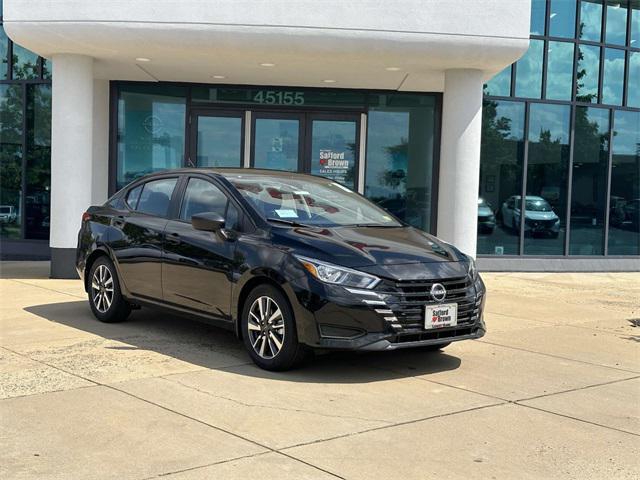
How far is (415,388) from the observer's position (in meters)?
5.89

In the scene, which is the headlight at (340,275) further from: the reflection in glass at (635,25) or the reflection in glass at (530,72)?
the reflection in glass at (635,25)

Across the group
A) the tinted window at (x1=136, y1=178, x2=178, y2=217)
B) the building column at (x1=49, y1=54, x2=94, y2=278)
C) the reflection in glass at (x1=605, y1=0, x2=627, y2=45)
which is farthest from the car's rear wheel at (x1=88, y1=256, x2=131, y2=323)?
the reflection in glass at (x1=605, y1=0, x2=627, y2=45)

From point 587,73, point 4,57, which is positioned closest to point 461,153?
point 587,73

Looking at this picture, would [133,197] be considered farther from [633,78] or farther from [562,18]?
[633,78]

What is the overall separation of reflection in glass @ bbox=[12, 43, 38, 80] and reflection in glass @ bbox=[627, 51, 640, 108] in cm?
1191

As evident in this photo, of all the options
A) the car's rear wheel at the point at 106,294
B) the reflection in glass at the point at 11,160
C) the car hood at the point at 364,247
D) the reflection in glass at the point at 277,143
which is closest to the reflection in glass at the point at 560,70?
the reflection in glass at the point at 277,143

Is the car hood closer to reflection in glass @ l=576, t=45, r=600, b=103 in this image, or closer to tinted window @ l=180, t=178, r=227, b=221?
tinted window @ l=180, t=178, r=227, b=221

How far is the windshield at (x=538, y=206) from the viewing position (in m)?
15.3

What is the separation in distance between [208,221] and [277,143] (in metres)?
8.09

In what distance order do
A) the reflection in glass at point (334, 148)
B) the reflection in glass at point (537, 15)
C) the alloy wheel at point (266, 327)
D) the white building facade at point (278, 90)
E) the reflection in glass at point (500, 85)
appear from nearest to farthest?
1. the alloy wheel at point (266, 327)
2. the white building facade at point (278, 90)
3. the reflection in glass at point (334, 148)
4. the reflection in glass at point (500, 85)
5. the reflection in glass at point (537, 15)

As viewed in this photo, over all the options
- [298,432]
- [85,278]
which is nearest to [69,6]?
[85,278]

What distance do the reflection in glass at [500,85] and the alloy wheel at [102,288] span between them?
30.5 feet

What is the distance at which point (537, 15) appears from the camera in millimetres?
15133

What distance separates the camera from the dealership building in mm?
11508
